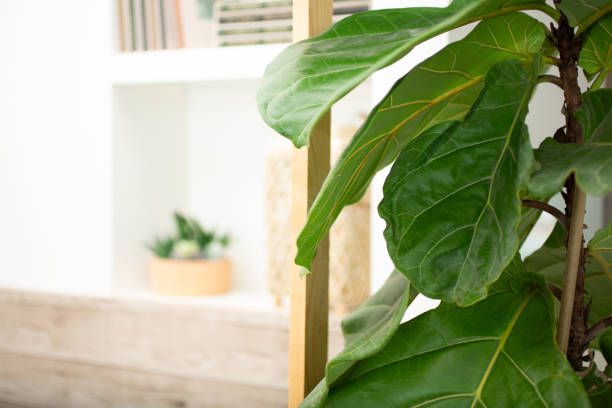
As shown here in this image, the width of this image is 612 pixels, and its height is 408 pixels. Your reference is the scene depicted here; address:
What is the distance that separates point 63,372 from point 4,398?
27 centimetres

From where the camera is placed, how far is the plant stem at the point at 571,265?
1.52 feet

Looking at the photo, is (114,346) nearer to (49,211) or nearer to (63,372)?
(63,372)

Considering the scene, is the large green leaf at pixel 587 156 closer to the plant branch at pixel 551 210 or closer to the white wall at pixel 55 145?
the plant branch at pixel 551 210

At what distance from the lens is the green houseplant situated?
1.27ft

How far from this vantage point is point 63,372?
1664mm

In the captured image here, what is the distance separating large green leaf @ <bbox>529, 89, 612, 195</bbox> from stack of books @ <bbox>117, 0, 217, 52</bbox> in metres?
1.24

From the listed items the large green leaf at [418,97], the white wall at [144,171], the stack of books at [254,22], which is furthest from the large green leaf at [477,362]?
the white wall at [144,171]

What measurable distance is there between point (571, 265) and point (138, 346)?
1.30 metres

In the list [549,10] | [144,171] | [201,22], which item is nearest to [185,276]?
[144,171]

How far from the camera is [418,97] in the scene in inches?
19.9

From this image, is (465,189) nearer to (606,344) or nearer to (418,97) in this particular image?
(418,97)

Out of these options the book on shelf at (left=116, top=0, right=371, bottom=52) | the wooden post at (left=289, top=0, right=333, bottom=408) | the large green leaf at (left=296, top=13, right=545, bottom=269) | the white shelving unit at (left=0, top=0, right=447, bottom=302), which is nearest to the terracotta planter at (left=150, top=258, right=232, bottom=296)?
the white shelving unit at (left=0, top=0, right=447, bottom=302)

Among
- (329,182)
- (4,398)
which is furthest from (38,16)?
(329,182)

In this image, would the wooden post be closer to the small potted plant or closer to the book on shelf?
the book on shelf
